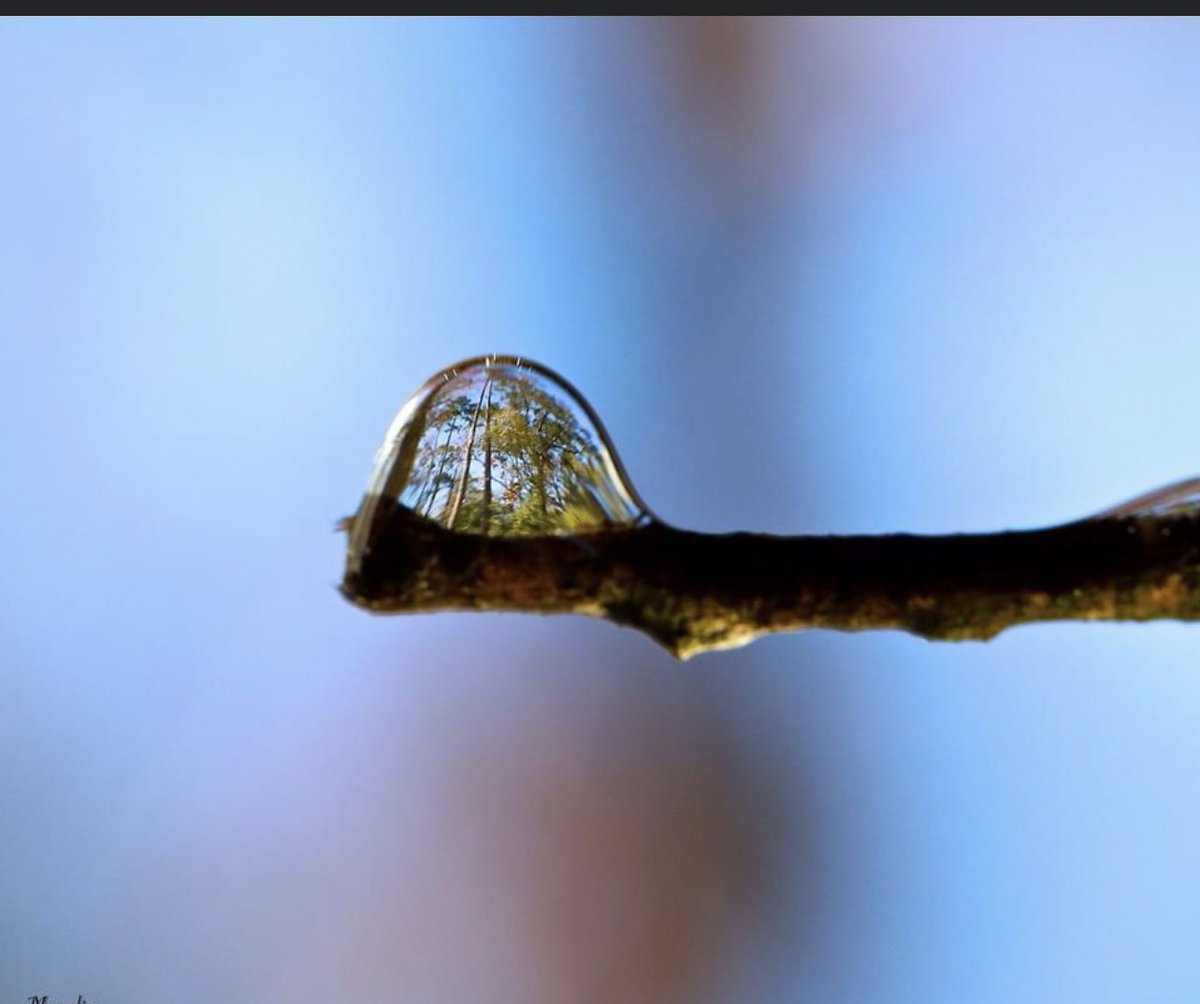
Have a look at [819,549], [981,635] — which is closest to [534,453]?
[819,549]

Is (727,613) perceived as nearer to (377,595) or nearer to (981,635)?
(981,635)

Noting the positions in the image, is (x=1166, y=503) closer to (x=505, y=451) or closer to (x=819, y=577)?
(x=819, y=577)

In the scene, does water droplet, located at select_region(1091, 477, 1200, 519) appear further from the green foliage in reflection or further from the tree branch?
the green foliage in reflection

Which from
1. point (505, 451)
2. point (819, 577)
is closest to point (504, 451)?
point (505, 451)

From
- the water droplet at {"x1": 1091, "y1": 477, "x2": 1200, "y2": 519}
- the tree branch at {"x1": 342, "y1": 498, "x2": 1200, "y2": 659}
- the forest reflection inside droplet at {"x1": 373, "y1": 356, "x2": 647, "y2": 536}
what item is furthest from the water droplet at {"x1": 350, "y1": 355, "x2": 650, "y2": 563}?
the water droplet at {"x1": 1091, "y1": 477, "x2": 1200, "y2": 519}

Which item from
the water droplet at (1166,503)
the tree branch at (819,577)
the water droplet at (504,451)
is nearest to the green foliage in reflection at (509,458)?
the water droplet at (504,451)

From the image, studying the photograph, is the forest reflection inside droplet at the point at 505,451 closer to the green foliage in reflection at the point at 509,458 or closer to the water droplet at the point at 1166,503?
the green foliage in reflection at the point at 509,458
